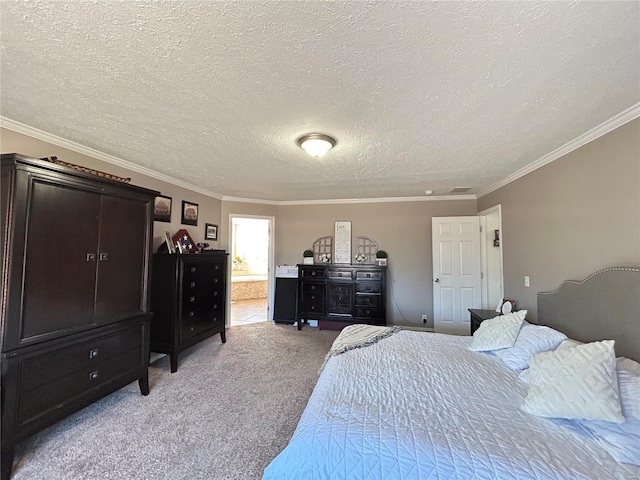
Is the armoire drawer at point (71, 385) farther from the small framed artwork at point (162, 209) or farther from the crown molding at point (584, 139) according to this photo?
the crown molding at point (584, 139)

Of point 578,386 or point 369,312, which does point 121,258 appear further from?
point 369,312

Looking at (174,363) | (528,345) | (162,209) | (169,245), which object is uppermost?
(162,209)

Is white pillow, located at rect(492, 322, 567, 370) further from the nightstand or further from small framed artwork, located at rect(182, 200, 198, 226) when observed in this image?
small framed artwork, located at rect(182, 200, 198, 226)

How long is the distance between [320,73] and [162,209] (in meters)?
3.02

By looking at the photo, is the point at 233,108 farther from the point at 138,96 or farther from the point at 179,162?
the point at 179,162

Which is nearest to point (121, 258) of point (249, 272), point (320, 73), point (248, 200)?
point (320, 73)

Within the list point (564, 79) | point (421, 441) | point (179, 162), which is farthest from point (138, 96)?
point (564, 79)

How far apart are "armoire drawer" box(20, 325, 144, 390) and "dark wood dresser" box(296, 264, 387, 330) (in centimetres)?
265

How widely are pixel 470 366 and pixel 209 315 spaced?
314cm

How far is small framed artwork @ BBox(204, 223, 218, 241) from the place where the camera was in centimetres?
443

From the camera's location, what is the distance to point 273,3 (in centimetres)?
103

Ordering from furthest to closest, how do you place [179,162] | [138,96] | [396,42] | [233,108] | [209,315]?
1. [209,315]
2. [179,162]
3. [233,108]
4. [138,96]
5. [396,42]

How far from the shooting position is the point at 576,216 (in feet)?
7.36

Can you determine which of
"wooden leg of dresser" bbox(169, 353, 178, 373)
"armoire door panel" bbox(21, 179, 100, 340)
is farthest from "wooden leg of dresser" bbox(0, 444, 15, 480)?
"wooden leg of dresser" bbox(169, 353, 178, 373)
